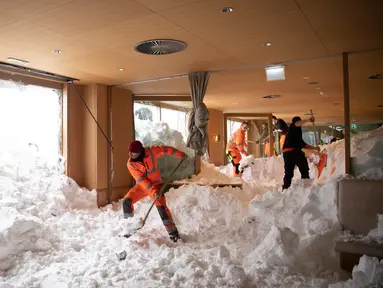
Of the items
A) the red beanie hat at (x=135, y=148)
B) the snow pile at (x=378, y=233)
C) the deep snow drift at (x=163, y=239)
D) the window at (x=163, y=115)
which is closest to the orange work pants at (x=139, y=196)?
the deep snow drift at (x=163, y=239)

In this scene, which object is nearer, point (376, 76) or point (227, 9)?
point (227, 9)

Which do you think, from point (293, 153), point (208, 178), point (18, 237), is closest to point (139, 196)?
point (18, 237)

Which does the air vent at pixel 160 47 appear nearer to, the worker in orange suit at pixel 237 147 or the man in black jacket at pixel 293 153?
the man in black jacket at pixel 293 153

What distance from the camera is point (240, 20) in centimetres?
346

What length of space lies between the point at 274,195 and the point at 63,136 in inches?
Answer: 163

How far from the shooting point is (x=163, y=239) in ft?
14.2

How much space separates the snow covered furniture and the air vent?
8.48 feet

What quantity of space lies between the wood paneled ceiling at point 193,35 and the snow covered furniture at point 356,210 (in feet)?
5.83

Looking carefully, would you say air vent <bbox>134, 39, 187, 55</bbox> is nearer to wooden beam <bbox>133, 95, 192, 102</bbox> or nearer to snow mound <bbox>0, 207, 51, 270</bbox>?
snow mound <bbox>0, 207, 51, 270</bbox>

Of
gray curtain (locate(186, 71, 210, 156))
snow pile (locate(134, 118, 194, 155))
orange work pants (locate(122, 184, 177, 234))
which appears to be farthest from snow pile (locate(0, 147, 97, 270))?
gray curtain (locate(186, 71, 210, 156))

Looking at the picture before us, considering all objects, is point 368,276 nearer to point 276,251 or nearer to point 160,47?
point 276,251

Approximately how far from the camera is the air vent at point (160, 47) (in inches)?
164

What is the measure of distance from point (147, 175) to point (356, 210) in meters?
2.59

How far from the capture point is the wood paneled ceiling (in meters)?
3.13
